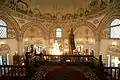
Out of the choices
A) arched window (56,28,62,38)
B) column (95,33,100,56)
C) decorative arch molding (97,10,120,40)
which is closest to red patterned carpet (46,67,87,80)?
decorative arch molding (97,10,120,40)

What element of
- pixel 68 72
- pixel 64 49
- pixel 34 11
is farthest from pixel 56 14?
pixel 68 72

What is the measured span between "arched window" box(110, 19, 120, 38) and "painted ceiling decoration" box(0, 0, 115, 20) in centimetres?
350

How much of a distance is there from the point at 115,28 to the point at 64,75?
1117 cm

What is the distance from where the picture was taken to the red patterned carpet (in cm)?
930

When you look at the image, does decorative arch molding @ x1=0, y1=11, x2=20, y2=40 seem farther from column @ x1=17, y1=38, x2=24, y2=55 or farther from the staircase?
the staircase

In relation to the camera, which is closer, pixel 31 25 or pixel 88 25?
pixel 88 25

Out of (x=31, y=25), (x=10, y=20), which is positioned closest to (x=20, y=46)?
(x=31, y=25)

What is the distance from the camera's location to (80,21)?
23.5 m

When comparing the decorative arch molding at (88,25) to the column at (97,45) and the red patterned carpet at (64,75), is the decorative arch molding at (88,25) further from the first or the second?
the red patterned carpet at (64,75)

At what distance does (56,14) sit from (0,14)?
8.63 m

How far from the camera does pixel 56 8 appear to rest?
78.1 feet

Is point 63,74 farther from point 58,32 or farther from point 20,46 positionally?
point 58,32

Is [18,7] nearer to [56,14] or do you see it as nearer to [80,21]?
[56,14]

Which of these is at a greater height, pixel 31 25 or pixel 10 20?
pixel 10 20
